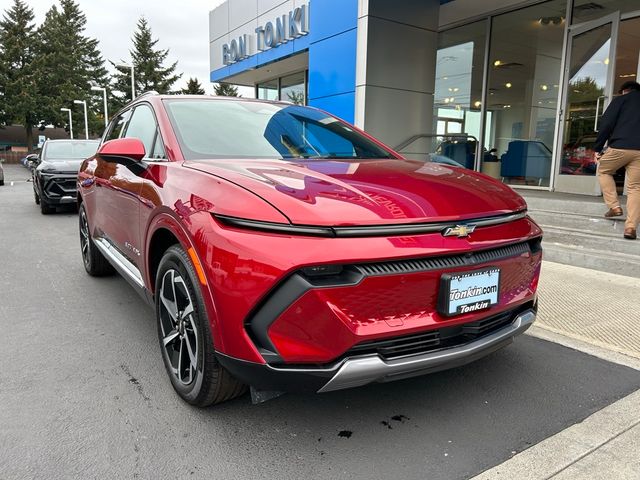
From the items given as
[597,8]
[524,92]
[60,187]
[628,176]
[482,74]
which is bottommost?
[60,187]

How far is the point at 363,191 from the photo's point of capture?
212 cm

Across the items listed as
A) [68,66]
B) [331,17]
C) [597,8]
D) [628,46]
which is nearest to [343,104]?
[331,17]

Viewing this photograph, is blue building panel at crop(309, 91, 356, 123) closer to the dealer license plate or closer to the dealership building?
the dealership building

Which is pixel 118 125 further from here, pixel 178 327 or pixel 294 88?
pixel 294 88

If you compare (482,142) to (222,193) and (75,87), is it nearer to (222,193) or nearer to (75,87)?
(222,193)

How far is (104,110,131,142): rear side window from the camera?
13.7ft

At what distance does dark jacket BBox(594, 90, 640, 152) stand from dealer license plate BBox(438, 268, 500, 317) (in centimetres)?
424

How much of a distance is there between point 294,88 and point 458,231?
1662 cm

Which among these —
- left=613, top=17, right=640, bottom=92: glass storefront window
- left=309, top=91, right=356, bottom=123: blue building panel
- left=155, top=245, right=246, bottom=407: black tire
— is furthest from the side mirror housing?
left=613, top=17, right=640, bottom=92: glass storefront window

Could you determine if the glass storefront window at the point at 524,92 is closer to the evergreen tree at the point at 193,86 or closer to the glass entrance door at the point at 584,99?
the glass entrance door at the point at 584,99

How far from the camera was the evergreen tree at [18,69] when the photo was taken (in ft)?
167

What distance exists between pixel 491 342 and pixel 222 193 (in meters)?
1.39

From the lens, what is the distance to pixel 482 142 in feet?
36.9

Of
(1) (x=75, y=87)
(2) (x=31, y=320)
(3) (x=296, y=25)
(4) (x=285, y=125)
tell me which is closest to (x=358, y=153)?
(4) (x=285, y=125)
